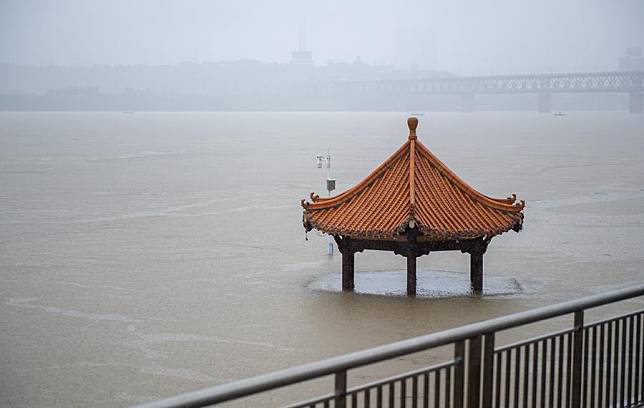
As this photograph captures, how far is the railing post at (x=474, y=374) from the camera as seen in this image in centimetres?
527

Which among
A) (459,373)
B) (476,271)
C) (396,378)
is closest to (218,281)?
Result: (476,271)

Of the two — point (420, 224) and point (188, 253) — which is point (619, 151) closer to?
point (188, 253)

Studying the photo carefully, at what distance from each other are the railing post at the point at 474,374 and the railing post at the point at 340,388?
917 millimetres

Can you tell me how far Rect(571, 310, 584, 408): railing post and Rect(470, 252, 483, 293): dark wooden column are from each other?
10973 millimetres

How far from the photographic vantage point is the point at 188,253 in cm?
2314

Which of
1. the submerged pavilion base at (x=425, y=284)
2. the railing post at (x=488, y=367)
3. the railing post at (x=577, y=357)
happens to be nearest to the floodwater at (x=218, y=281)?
the submerged pavilion base at (x=425, y=284)

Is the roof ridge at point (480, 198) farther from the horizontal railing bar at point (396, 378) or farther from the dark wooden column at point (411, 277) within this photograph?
the horizontal railing bar at point (396, 378)

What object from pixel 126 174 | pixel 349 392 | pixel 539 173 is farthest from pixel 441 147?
pixel 349 392

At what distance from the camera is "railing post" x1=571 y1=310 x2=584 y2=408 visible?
6156 mm

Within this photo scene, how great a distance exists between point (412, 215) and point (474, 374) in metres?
11.1

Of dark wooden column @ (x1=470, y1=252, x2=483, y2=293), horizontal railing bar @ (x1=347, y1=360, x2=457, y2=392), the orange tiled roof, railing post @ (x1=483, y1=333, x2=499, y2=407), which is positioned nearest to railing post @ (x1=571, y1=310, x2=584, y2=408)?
railing post @ (x1=483, y1=333, x2=499, y2=407)

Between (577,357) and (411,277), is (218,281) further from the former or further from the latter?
(577,357)

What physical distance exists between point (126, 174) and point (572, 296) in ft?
108

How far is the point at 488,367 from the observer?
5.52 metres
